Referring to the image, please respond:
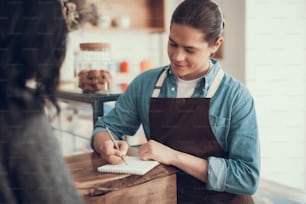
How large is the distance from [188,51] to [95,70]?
0.59 feet

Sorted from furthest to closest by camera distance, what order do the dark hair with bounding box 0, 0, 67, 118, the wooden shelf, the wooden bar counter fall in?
the wooden shelf
the wooden bar counter
the dark hair with bounding box 0, 0, 67, 118

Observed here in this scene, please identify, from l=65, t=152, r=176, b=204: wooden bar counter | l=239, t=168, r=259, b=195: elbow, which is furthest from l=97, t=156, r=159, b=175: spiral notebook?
l=239, t=168, r=259, b=195: elbow

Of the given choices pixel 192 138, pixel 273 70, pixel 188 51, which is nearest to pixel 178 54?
pixel 188 51

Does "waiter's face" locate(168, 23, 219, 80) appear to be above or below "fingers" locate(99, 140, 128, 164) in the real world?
above

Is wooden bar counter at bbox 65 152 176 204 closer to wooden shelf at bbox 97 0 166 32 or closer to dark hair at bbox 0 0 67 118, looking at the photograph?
dark hair at bbox 0 0 67 118

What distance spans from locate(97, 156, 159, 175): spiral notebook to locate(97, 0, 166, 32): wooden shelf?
36 cm

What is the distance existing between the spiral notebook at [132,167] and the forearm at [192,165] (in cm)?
4

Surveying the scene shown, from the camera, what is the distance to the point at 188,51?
21.2 inches

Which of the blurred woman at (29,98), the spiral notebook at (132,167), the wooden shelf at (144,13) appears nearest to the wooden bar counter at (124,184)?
the spiral notebook at (132,167)

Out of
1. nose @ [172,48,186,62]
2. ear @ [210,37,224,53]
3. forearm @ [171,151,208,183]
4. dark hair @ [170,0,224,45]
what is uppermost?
dark hair @ [170,0,224,45]

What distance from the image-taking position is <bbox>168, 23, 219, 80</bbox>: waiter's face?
1.70ft

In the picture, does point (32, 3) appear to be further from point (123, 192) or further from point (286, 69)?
point (286, 69)

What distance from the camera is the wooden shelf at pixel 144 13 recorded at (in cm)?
79

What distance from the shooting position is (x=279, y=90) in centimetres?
71
